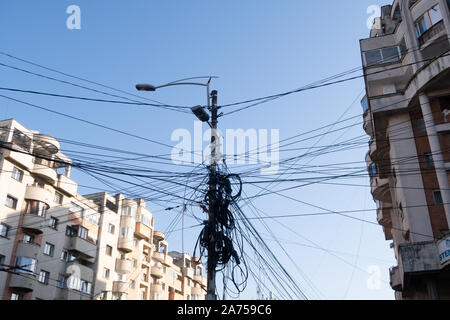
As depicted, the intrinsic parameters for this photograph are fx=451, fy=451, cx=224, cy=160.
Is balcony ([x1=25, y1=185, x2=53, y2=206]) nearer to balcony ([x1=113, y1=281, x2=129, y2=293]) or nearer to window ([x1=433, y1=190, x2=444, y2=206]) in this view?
balcony ([x1=113, y1=281, x2=129, y2=293])

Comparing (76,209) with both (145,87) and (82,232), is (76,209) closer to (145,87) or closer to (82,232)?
(82,232)

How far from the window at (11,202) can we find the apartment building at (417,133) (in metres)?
24.8

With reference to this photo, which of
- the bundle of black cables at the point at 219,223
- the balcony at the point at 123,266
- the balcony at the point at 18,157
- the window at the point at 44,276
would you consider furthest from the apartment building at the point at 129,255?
the bundle of black cables at the point at 219,223

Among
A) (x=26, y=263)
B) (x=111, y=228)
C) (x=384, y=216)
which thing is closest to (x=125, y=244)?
(x=111, y=228)

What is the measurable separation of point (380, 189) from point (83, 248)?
24456 millimetres

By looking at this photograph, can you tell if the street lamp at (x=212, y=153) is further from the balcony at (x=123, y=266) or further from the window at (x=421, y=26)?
the balcony at (x=123, y=266)

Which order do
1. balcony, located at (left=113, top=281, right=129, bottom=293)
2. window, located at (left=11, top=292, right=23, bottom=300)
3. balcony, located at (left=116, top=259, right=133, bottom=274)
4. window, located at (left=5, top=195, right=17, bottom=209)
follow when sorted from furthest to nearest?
balcony, located at (left=116, top=259, right=133, bottom=274) < balcony, located at (left=113, top=281, right=129, bottom=293) < window, located at (left=5, top=195, right=17, bottom=209) < window, located at (left=11, top=292, right=23, bottom=300)

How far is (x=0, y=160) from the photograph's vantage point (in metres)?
31.4

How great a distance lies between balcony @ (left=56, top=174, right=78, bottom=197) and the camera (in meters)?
37.0

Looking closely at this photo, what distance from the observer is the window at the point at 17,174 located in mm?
32375

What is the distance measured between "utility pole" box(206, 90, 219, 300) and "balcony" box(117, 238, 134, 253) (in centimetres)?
3334

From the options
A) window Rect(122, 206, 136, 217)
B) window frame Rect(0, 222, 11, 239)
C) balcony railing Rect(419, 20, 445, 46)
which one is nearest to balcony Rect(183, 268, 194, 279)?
window Rect(122, 206, 136, 217)

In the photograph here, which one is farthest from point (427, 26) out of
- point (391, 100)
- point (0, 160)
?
point (0, 160)

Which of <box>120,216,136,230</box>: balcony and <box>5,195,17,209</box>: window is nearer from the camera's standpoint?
<box>5,195,17,209</box>: window
